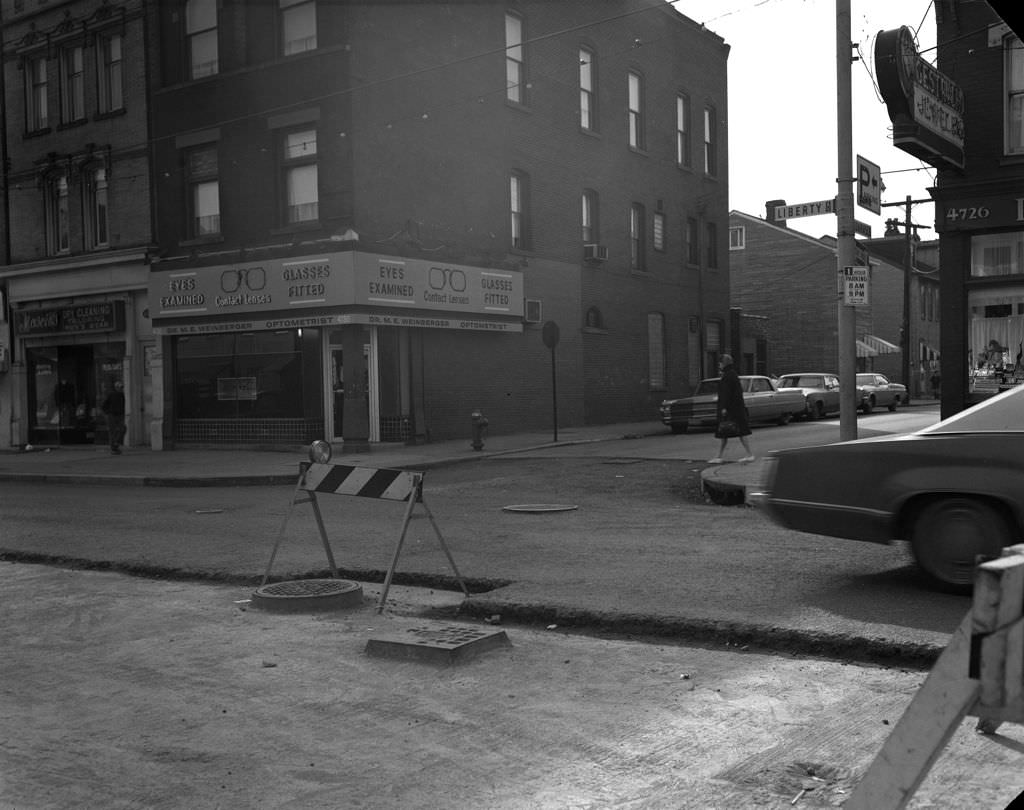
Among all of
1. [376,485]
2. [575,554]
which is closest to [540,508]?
[575,554]

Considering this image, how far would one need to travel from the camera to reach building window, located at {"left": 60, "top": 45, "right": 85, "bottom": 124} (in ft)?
89.0

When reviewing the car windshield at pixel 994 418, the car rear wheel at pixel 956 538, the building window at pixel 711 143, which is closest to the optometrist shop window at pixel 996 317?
the car windshield at pixel 994 418

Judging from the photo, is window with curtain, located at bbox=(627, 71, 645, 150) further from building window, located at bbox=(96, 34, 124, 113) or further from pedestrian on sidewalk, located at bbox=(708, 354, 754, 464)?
pedestrian on sidewalk, located at bbox=(708, 354, 754, 464)

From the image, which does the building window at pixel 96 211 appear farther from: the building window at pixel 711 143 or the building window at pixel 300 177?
the building window at pixel 711 143

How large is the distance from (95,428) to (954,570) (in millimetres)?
24472

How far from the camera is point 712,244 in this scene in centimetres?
3694

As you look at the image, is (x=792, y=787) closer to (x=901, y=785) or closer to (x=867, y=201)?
(x=901, y=785)

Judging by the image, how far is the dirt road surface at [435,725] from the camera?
160 inches

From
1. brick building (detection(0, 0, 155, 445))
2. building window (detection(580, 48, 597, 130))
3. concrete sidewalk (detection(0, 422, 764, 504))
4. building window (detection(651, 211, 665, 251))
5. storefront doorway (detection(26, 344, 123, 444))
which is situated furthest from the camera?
building window (detection(651, 211, 665, 251))

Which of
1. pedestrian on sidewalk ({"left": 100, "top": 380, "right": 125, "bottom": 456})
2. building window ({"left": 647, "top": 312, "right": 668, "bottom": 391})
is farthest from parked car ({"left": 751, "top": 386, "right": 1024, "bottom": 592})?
building window ({"left": 647, "top": 312, "right": 668, "bottom": 391})

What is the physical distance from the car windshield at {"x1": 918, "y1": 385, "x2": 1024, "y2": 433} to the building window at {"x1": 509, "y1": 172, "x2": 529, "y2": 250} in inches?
818

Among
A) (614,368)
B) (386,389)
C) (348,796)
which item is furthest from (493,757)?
(614,368)

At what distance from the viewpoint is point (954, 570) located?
7.05m

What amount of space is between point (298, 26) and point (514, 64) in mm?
6262
